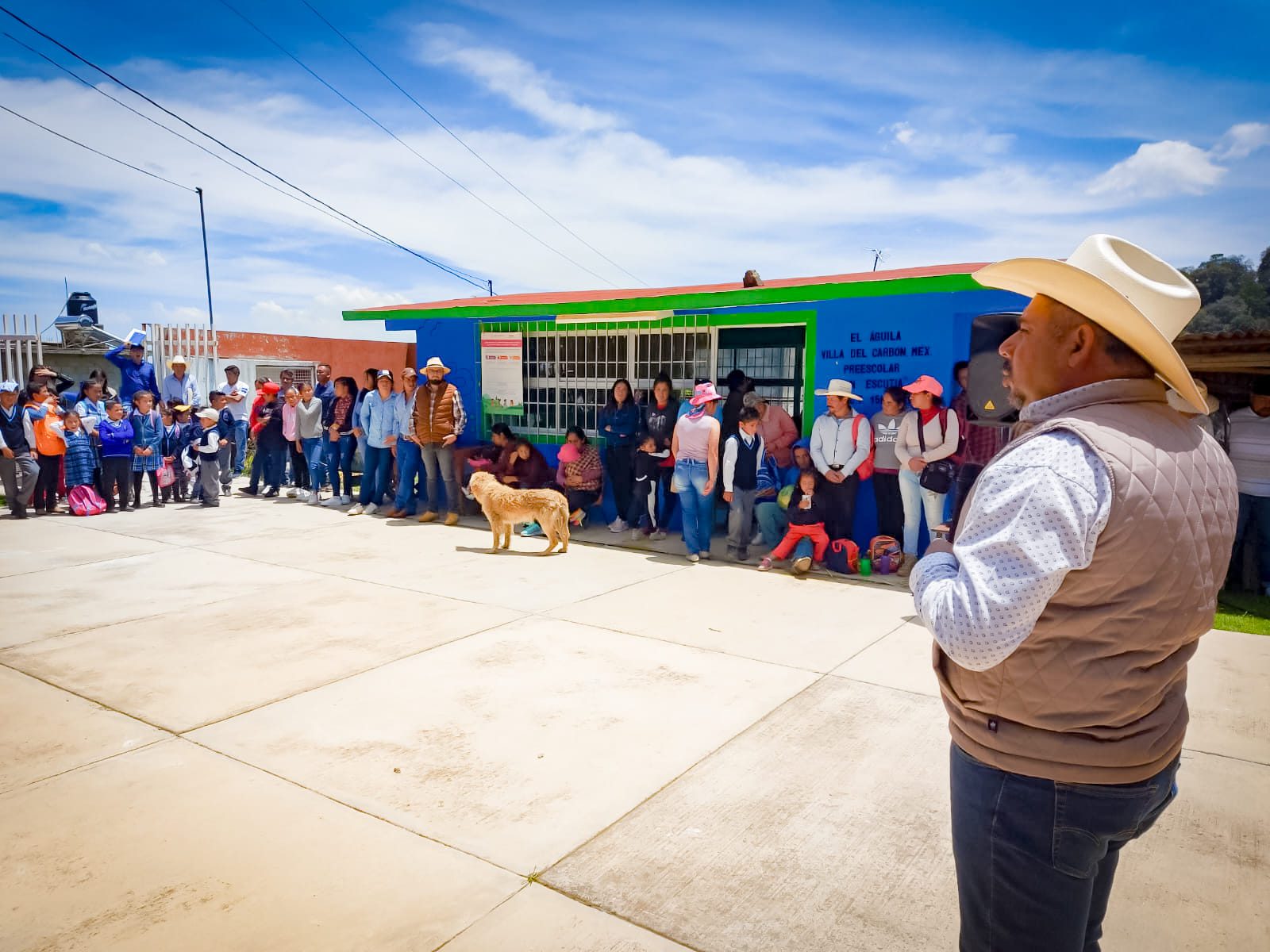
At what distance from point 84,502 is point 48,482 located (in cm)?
61

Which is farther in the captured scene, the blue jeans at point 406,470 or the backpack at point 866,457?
the blue jeans at point 406,470

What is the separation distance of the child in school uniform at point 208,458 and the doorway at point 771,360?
7175 millimetres

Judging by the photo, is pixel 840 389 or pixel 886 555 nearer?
pixel 886 555

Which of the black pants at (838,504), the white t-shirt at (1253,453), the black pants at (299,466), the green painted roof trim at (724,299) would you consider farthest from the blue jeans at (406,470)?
the white t-shirt at (1253,453)

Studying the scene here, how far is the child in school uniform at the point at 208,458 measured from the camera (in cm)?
1151

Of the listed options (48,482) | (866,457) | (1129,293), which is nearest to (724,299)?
(866,457)

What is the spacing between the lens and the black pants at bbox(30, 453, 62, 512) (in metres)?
10.6

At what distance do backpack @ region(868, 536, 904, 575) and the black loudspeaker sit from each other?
1445mm

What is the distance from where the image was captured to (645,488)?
9461 mm

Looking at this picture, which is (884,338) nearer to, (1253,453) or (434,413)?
(1253,453)

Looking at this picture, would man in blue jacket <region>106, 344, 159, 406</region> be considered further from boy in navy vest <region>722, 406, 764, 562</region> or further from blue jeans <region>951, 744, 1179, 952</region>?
blue jeans <region>951, 744, 1179, 952</region>

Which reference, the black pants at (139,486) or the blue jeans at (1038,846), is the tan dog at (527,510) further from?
the blue jeans at (1038,846)

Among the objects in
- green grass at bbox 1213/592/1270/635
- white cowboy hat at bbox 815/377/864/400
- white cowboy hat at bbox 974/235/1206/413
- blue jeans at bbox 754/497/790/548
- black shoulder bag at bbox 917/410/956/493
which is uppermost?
white cowboy hat at bbox 974/235/1206/413

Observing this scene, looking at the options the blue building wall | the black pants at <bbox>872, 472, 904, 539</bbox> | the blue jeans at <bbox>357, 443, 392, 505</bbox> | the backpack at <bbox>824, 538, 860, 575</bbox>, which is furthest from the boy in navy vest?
the blue jeans at <bbox>357, 443, 392, 505</bbox>
